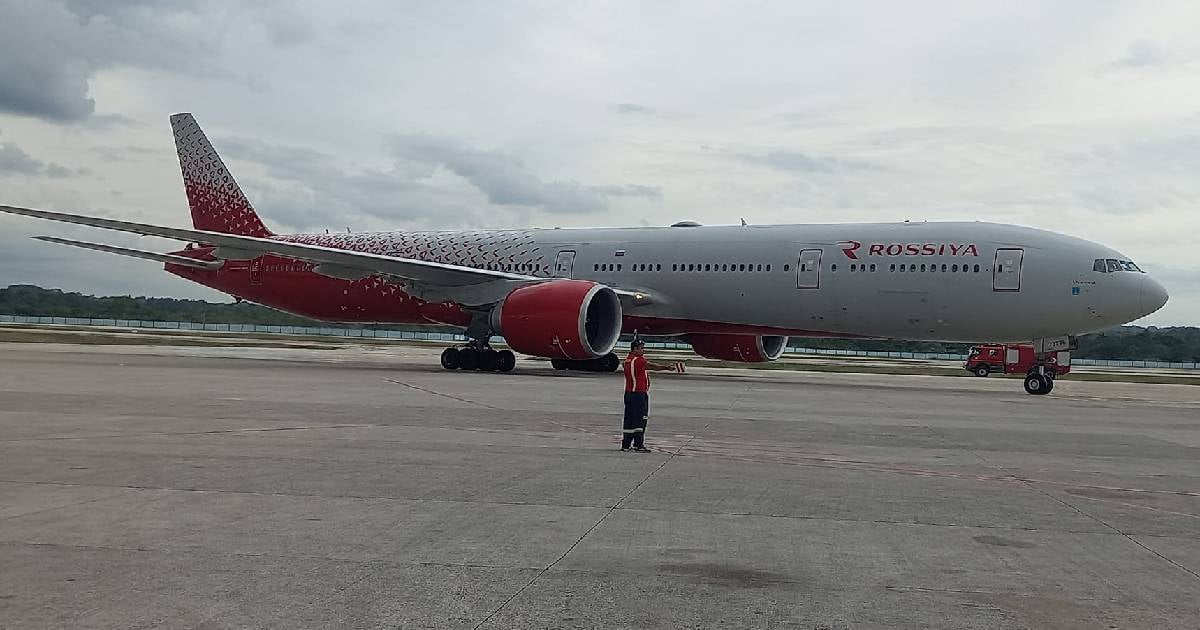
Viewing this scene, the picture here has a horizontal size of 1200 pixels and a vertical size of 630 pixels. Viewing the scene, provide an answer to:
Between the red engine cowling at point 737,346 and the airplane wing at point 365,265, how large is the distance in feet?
9.12

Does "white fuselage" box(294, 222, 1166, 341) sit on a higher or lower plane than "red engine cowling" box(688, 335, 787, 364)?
higher

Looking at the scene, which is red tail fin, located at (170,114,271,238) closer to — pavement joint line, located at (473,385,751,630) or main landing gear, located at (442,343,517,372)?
main landing gear, located at (442,343,517,372)

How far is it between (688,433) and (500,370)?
48.5 feet

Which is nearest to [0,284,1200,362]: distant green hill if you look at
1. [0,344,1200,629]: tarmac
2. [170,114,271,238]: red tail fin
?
[170,114,271,238]: red tail fin

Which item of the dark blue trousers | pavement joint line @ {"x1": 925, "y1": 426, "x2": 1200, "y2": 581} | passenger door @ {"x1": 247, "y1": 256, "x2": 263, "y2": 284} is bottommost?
pavement joint line @ {"x1": 925, "y1": 426, "x2": 1200, "y2": 581}

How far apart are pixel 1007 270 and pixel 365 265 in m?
14.6

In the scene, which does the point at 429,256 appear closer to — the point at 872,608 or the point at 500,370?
the point at 500,370

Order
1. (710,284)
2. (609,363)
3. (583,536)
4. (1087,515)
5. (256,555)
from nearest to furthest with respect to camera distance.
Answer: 1. (256,555)
2. (583,536)
3. (1087,515)
4. (710,284)
5. (609,363)

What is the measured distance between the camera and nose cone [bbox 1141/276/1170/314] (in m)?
22.0

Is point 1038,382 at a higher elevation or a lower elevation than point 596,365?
higher

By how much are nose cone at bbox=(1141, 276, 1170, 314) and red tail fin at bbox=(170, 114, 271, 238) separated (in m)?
23.7

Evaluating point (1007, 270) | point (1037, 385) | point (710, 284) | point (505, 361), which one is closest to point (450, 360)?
point (505, 361)

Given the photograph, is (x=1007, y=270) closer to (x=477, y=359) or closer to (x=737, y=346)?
(x=737, y=346)

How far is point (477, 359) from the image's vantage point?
27.4 m
